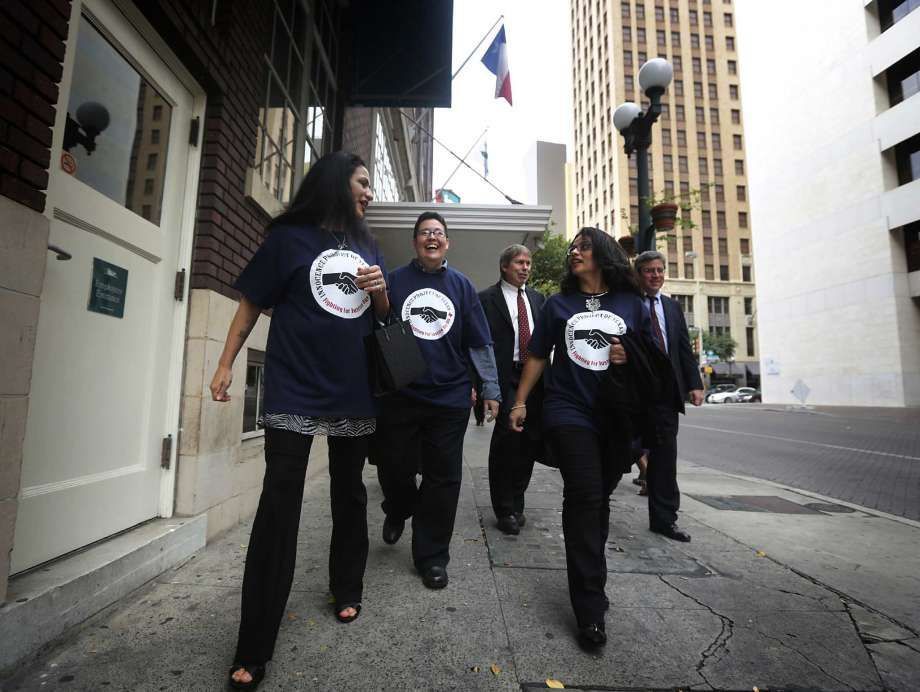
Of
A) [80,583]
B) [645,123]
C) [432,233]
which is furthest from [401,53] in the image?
[80,583]

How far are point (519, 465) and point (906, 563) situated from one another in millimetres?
2532

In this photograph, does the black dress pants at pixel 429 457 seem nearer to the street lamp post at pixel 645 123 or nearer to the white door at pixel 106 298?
the white door at pixel 106 298

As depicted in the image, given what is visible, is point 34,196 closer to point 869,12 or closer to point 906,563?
point 906,563

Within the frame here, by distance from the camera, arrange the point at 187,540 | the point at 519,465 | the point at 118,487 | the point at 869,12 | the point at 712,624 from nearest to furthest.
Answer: the point at 712,624
the point at 118,487
the point at 187,540
the point at 519,465
the point at 869,12

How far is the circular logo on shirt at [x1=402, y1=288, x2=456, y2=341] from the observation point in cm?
268

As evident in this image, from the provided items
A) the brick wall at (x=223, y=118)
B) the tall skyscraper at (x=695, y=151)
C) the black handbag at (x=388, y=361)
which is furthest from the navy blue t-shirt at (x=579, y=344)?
the tall skyscraper at (x=695, y=151)

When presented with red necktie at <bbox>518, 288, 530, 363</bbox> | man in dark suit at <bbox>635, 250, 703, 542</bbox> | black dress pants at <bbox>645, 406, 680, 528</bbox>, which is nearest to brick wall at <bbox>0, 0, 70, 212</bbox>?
red necktie at <bbox>518, 288, 530, 363</bbox>

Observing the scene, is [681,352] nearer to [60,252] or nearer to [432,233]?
[432,233]

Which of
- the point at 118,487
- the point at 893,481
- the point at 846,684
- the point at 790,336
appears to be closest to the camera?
the point at 846,684

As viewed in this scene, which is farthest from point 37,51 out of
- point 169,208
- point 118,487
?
point 118,487

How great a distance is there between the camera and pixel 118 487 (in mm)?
2549

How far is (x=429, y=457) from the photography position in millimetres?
2648

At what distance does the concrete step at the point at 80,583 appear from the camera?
174cm

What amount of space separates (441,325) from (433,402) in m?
0.43
